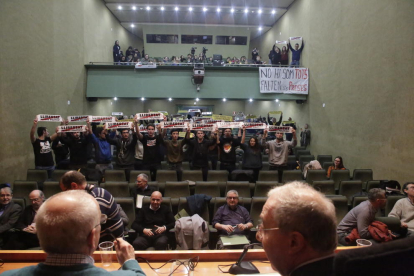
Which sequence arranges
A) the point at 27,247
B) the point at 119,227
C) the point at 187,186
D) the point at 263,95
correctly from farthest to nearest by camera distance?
the point at 263,95, the point at 187,186, the point at 27,247, the point at 119,227

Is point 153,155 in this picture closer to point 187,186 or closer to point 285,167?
point 187,186

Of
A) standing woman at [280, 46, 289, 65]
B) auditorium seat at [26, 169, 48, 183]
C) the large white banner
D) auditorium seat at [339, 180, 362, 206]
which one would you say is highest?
standing woman at [280, 46, 289, 65]

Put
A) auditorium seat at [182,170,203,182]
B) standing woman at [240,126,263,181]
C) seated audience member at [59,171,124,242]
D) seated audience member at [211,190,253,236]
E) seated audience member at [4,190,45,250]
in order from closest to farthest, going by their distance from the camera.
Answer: seated audience member at [59,171,124,242]
seated audience member at [4,190,45,250]
seated audience member at [211,190,253,236]
auditorium seat at [182,170,203,182]
standing woman at [240,126,263,181]

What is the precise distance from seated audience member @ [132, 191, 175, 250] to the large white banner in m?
7.91

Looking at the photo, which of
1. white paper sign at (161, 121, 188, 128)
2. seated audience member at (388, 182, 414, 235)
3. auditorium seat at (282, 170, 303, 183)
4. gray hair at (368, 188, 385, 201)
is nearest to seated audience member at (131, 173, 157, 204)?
white paper sign at (161, 121, 188, 128)

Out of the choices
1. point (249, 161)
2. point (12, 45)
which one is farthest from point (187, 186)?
point (12, 45)

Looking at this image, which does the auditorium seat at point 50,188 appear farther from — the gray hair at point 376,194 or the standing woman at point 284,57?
the standing woman at point 284,57

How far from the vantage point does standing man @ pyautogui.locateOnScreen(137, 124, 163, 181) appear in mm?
6305

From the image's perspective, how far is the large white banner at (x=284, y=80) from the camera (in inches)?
431

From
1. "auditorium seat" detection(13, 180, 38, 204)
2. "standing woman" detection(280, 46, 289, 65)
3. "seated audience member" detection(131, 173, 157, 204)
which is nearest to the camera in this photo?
"seated audience member" detection(131, 173, 157, 204)

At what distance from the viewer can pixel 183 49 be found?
17594 mm

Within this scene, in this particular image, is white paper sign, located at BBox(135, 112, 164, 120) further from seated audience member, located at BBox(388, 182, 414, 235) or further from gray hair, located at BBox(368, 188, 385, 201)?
seated audience member, located at BBox(388, 182, 414, 235)

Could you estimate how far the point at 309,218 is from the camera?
889mm

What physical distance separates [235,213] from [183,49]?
15061mm
